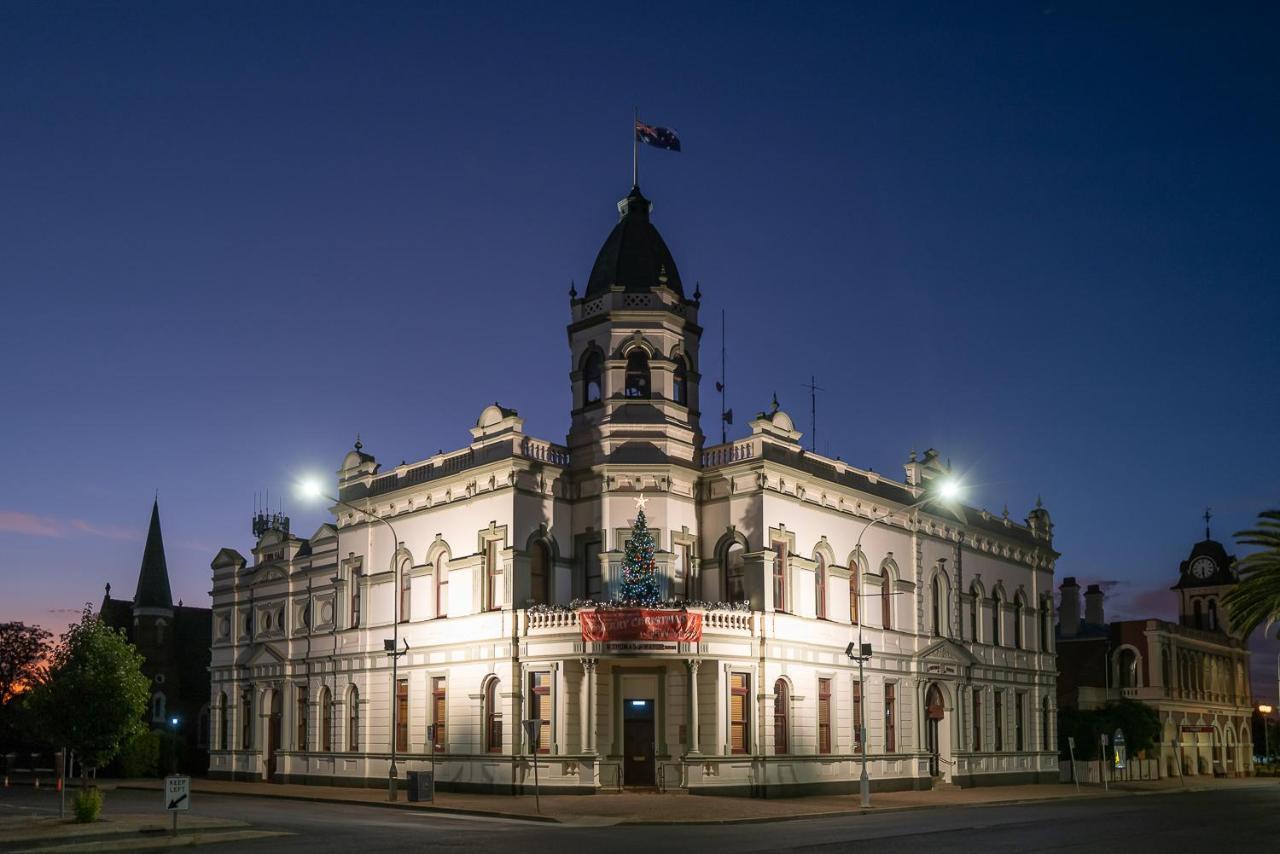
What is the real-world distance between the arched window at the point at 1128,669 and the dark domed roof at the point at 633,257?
41083 mm

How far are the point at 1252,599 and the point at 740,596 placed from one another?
614 inches

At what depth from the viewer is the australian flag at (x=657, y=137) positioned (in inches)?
1818

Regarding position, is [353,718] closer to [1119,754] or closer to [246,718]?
[246,718]

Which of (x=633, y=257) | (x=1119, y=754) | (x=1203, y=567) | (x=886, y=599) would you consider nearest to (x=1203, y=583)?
(x=1203, y=567)

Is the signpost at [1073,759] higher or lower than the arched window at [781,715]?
lower

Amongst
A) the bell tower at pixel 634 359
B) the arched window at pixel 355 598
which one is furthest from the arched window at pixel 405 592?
the bell tower at pixel 634 359

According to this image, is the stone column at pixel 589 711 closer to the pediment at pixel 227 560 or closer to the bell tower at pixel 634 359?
the bell tower at pixel 634 359

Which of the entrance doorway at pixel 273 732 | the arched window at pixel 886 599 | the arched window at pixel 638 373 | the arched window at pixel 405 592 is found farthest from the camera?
the entrance doorway at pixel 273 732

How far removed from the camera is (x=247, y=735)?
55344 millimetres

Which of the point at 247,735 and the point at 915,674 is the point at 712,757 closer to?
the point at 915,674

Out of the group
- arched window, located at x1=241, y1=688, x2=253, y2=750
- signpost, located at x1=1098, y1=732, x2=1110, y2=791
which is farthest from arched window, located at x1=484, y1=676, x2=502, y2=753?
signpost, located at x1=1098, y1=732, x2=1110, y2=791

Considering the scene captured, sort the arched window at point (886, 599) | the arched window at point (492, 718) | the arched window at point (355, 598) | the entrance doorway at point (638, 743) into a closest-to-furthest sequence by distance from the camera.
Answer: the entrance doorway at point (638, 743) → the arched window at point (492, 718) → the arched window at point (886, 599) → the arched window at point (355, 598)

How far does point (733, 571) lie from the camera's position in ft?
140

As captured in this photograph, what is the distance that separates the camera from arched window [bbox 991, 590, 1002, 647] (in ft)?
183
